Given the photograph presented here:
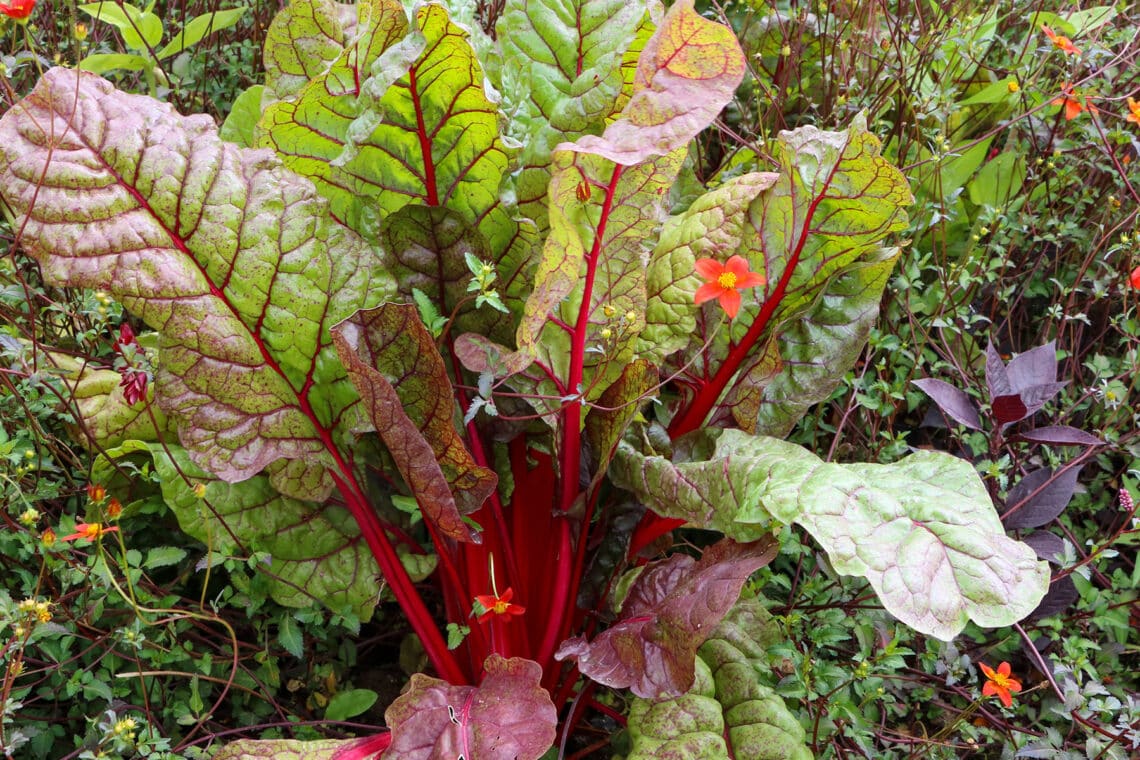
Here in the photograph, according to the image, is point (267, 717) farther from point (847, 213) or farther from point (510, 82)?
point (847, 213)

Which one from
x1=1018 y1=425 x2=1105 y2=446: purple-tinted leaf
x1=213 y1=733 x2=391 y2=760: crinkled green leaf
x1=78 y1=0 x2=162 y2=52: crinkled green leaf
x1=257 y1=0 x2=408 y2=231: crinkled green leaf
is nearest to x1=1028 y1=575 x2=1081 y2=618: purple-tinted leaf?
x1=1018 y1=425 x2=1105 y2=446: purple-tinted leaf

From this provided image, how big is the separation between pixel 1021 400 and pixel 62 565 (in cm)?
156

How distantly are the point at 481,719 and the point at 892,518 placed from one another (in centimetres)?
62

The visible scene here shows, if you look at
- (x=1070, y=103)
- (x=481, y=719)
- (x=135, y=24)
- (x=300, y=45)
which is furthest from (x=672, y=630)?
(x=135, y=24)

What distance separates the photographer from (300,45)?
5.07ft

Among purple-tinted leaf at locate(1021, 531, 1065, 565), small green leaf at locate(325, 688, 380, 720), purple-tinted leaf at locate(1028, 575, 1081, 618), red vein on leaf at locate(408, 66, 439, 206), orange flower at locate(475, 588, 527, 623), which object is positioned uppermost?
red vein on leaf at locate(408, 66, 439, 206)

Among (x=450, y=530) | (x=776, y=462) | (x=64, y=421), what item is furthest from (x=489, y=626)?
(x=64, y=421)

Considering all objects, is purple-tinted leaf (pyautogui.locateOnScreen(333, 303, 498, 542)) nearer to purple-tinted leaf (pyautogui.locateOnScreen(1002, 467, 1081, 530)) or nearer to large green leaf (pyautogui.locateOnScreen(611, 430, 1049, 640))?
large green leaf (pyautogui.locateOnScreen(611, 430, 1049, 640))

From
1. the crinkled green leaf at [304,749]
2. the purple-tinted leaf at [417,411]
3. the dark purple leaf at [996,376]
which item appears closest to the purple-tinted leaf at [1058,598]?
the dark purple leaf at [996,376]

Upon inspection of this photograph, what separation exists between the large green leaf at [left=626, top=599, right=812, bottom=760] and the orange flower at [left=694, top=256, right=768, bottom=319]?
562 millimetres

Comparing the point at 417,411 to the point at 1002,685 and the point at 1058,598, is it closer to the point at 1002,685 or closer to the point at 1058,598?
the point at 1002,685

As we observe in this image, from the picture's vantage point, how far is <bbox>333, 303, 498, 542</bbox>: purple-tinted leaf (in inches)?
50.8

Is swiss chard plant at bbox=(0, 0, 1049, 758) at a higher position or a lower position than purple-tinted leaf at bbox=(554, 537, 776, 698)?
higher

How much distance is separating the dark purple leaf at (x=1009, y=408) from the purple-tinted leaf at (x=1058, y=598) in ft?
0.94
